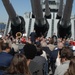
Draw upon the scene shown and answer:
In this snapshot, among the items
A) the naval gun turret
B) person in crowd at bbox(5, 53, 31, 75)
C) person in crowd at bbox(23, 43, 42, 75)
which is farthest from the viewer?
the naval gun turret

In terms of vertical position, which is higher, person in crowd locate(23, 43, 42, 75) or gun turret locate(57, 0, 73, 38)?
person in crowd locate(23, 43, 42, 75)

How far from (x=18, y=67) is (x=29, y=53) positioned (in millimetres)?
1397

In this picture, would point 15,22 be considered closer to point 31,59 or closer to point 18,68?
point 31,59

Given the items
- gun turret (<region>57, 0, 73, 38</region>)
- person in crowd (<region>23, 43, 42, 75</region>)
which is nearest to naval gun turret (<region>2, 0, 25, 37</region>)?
gun turret (<region>57, 0, 73, 38</region>)

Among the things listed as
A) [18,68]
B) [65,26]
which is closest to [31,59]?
[18,68]

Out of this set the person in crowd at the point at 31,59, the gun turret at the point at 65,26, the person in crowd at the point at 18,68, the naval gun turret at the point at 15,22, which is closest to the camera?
the person in crowd at the point at 18,68

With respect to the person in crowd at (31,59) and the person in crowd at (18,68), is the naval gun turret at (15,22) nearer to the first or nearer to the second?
the person in crowd at (31,59)

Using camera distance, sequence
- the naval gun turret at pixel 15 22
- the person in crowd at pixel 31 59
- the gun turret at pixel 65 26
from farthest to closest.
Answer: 1. the naval gun turret at pixel 15 22
2. the gun turret at pixel 65 26
3. the person in crowd at pixel 31 59

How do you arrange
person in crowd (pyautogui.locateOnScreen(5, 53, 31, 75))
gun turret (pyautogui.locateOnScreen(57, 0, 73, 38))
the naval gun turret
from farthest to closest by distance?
the naval gun turret
gun turret (pyautogui.locateOnScreen(57, 0, 73, 38))
person in crowd (pyautogui.locateOnScreen(5, 53, 31, 75))

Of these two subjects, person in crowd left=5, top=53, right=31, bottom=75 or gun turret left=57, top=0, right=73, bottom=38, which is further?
gun turret left=57, top=0, right=73, bottom=38

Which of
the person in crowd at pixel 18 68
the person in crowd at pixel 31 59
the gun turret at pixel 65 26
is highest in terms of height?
the person in crowd at pixel 18 68

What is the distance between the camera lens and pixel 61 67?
17.6ft

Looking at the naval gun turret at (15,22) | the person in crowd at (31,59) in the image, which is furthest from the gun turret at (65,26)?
the person in crowd at (31,59)

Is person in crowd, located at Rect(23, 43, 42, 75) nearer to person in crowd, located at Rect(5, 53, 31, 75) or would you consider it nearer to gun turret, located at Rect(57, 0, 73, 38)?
person in crowd, located at Rect(5, 53, 31, 75)
